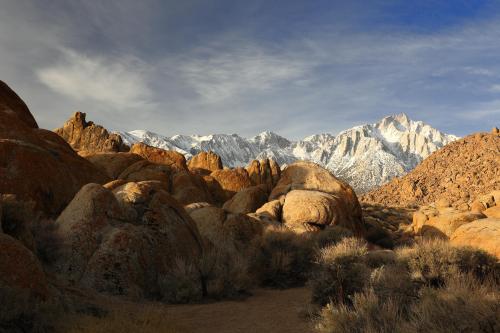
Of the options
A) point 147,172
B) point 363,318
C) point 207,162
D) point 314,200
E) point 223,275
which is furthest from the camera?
point 207,162

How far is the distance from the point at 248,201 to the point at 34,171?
18789mm

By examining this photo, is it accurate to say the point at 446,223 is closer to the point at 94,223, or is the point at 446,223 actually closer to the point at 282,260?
the point at 282,260

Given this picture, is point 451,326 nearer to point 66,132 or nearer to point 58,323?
point 58,323

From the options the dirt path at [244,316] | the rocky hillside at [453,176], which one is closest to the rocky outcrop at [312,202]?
the dirt path at [244,316]

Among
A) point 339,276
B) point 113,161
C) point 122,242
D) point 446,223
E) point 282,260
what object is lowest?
point 282,260

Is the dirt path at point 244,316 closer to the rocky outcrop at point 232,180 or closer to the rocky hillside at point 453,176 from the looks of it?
the rocky outcrop at point 232,180

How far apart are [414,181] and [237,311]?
9856 cm

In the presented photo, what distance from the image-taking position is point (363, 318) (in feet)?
27.8

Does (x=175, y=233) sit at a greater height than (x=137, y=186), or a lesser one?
lesser

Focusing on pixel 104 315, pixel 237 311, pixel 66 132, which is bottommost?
pixel 237 311

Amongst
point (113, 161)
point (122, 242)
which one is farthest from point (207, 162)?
point (122, 242)

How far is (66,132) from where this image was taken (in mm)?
70000

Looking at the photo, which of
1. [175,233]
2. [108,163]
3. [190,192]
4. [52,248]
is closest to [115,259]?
[52,248]

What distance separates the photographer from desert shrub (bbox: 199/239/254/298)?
47.7 feet
